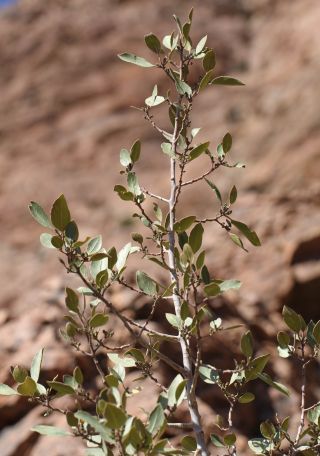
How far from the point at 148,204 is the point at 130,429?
26.5 ft

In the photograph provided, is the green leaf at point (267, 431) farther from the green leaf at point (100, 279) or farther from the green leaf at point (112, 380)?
the green leaf at point (100, 279)

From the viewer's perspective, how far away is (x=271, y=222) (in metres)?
5.96

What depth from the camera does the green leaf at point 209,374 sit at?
2256 millimetres

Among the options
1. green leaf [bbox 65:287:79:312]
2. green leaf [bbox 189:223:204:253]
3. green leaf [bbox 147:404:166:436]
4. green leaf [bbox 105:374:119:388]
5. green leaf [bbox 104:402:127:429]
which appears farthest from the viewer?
green leaf [bbox 189:223:204:253]

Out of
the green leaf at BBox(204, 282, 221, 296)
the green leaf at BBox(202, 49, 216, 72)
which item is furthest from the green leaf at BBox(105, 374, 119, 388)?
the green leaf at BBox(202, 49, 216, 72)

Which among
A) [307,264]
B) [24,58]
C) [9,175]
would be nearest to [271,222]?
[307,264]

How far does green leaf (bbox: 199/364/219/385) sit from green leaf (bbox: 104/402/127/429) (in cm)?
64

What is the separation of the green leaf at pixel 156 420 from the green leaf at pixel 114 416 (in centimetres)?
16

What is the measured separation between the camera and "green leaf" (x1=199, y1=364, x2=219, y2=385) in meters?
2.26

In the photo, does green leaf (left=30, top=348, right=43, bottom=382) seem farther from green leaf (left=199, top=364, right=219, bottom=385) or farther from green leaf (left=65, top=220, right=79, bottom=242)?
green leaf (left=199, top=364, right=219, bottom=385)

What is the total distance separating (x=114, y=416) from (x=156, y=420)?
20 centimetres

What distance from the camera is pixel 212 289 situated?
2.14 metres

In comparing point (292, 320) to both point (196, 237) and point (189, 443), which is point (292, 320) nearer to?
point (196, 237)

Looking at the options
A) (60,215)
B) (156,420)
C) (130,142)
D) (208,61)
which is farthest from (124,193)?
(130,142)
